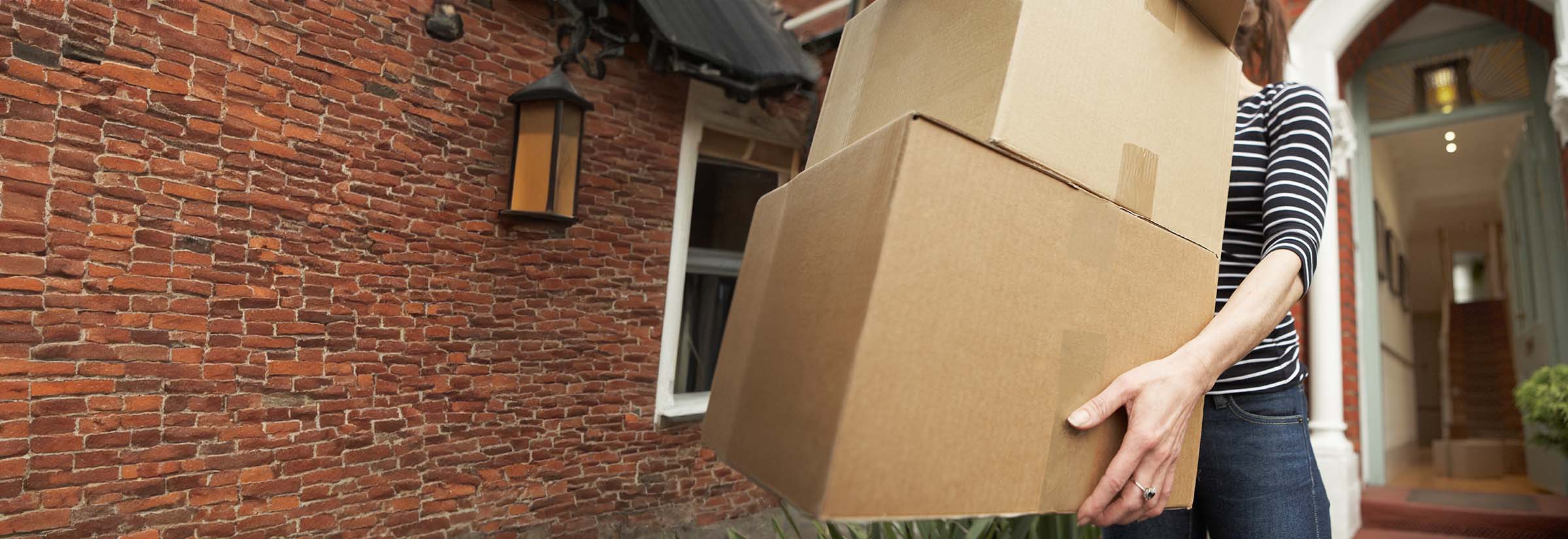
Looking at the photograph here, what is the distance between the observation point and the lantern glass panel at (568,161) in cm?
343

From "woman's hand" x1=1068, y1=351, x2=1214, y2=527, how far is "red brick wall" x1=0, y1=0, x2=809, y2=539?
3.18 meters

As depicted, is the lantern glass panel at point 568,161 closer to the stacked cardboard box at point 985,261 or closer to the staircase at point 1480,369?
the stacked cardboard box at point 985,261

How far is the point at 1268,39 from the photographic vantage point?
1248 millimetres

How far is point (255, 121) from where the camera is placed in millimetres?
2873

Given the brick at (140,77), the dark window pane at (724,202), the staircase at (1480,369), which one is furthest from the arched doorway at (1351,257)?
the staircase at (1480,369)

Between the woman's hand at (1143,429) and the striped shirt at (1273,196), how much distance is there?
288mm

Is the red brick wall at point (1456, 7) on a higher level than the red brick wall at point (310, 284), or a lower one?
higher

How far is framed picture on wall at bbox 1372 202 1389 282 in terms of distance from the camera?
211 inches

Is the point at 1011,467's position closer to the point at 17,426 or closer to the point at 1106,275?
the point at 1106,275

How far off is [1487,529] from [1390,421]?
2.24m

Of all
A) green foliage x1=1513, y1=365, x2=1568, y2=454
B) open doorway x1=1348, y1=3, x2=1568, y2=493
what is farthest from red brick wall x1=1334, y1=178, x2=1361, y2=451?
green foliage x1=1513, y1=365, x2=1568, y2=454

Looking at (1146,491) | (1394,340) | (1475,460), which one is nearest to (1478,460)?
(1475,460)

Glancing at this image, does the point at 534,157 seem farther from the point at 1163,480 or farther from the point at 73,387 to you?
the point at 1163,480

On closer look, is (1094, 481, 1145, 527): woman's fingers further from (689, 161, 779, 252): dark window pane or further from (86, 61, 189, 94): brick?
(689, 161, 779, 252): dark window pane
